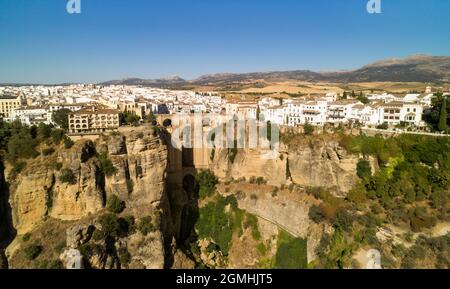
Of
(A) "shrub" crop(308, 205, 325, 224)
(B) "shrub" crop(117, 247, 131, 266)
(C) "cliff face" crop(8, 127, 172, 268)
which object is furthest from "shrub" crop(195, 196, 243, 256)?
(B) "shrub" crop(117, 247, 131, 266)

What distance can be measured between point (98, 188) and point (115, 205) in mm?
1149

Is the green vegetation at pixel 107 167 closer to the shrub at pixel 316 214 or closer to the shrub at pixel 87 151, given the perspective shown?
the shrub at pixel 87 151

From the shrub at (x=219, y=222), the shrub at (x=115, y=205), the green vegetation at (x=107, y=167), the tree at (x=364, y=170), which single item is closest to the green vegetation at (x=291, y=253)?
the shrub at (x=219, y=222)

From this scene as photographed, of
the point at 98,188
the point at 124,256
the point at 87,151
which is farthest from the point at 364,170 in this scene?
the point at 87,151

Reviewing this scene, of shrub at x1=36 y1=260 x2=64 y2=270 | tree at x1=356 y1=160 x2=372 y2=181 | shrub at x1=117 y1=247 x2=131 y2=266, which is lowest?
shrub at x1=117 y1=247 x2=131 y2=266

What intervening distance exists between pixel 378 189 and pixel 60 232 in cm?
1582

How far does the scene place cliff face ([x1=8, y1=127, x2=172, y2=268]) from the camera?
15555 millimetres

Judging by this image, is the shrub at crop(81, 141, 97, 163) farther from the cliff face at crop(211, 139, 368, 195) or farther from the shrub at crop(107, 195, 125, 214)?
the cliff face at crop(211, 139, 368, 195)

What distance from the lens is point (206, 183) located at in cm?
2278

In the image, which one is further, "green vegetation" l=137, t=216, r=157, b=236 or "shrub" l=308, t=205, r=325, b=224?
"shrub" l=308, t=205, r=325, b=224

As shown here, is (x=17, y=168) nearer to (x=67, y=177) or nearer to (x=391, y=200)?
(x=67, y=177)

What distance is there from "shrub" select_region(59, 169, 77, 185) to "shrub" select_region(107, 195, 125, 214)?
1.92 metres
